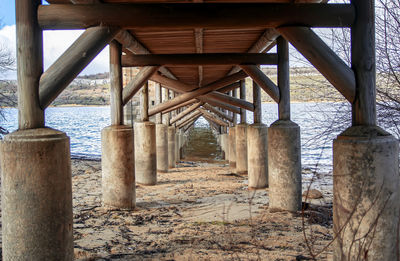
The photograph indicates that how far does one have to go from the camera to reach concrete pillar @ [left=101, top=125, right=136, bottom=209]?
5898 millimetres

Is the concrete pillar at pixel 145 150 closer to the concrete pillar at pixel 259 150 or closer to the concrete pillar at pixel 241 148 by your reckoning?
the concrete pillar at pixel 259 150

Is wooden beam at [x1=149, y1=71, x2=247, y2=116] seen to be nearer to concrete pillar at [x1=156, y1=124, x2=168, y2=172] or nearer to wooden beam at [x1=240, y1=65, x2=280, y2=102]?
concrete pillar at [x1=156, y1=124, x2=168, y2=172]

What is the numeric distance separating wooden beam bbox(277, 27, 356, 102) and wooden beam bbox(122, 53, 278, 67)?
285 centimetres

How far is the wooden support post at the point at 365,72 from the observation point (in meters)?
3.23

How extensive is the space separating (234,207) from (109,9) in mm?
3887

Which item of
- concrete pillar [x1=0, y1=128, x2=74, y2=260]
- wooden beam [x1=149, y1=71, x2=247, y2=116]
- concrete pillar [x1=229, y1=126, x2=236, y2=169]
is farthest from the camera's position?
concrete pillar [x1=229, y1=126, x2=236, y2=169]

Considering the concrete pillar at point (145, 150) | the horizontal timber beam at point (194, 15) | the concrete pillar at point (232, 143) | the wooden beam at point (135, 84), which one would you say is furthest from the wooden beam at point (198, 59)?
the concrete pillar at point (232, 143)

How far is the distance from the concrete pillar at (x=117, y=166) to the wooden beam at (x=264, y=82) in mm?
2448

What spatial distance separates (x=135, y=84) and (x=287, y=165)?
10.2 feet

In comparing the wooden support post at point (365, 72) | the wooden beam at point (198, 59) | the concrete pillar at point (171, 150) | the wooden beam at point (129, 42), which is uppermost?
the wooden beam at point (129, 42)

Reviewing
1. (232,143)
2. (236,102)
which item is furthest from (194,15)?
(232,143)

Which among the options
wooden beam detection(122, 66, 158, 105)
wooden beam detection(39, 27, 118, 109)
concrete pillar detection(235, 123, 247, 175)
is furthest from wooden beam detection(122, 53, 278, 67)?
concrete pillar detection(235, 123, 247, 175)

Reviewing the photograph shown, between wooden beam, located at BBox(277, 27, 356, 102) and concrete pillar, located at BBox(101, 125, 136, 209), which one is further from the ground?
wooden beam, located at BBox(277, 27, 356, 102)

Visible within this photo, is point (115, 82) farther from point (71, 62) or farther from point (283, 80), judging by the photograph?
point (283, 80)
